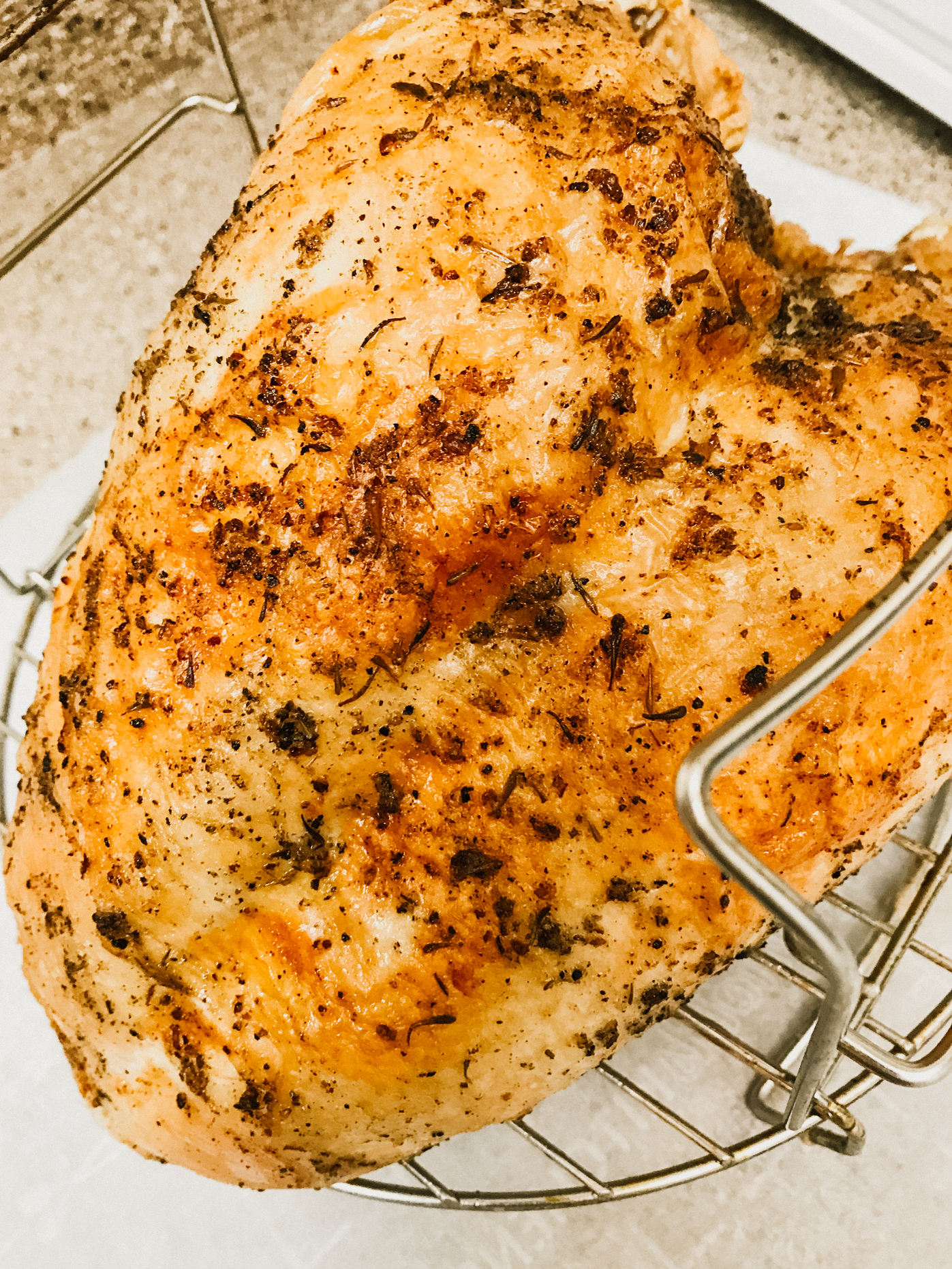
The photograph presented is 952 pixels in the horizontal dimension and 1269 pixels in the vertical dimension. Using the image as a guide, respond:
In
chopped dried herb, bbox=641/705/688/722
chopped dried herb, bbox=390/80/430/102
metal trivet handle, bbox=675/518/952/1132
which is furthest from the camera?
chopped dried herb, bbox=390/80/430/102

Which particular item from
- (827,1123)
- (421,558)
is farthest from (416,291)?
(827,1123)

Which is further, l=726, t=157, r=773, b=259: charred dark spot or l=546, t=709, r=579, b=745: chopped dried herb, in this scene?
l=726, t=157, r=773, b=259: charred dark spot

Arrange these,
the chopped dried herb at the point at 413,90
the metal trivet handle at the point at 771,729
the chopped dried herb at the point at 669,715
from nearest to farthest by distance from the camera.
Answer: the metal trivet handle at the point at 771,729 → the chopped dried herb at the point at 669,715 → the chopped dried herb at the point at 413,90

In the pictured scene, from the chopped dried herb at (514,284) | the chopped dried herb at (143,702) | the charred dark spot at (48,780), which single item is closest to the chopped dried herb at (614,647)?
the chopped dried herb at (514,284)

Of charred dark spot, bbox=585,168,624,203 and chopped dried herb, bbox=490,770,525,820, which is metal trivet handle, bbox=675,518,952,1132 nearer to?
chopped dried herb, bbox=490,770,525,820

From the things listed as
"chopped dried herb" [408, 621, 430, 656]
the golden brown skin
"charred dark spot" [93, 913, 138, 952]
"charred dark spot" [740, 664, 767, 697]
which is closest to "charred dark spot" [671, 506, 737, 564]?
the golden brown skin

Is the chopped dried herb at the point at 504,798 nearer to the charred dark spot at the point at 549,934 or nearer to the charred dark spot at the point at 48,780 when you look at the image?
the charred dark spot at the point at 549,934
